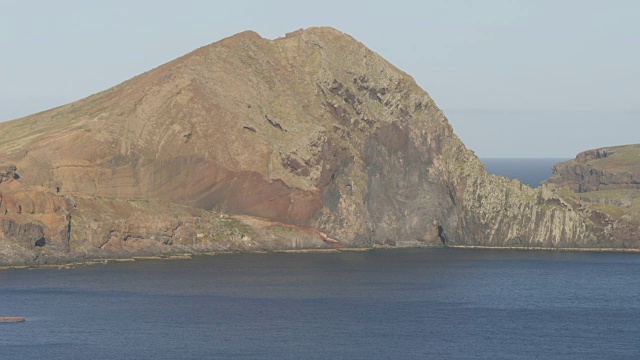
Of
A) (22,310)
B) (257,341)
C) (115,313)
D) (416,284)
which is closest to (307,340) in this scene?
(257,341)

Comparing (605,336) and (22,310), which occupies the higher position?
(22,310)

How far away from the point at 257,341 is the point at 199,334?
8.63 m

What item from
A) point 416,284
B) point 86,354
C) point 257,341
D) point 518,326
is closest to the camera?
point 86,354

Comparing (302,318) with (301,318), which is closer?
(301,318)

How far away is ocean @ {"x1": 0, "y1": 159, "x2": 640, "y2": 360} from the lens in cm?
14062

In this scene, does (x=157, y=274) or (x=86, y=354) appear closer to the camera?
(x=86, y=354)

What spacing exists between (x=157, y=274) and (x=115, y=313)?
→ 36716 millimetres

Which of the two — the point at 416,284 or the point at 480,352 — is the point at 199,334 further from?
the point at 416,284

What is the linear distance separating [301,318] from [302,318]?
0.61 ft

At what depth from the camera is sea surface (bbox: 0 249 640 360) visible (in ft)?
461

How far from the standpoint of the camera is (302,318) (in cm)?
16225

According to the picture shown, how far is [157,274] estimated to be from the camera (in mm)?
199875

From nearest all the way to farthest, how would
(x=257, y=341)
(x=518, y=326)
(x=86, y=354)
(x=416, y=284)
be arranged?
Answer: (x=86, y=354) → (x=257, y=341) → (x=518, y=326) → (x=416, y=284)

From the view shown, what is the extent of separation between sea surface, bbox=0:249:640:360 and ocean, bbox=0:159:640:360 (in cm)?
17
